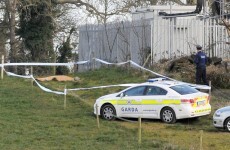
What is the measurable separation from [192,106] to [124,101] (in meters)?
2.36

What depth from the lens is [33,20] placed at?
40625mm

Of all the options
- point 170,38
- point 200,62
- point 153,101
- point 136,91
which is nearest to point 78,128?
point 153,101

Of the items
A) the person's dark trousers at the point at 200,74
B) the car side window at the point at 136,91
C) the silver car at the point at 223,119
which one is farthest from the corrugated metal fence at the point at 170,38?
the silver car at the point at 223,119

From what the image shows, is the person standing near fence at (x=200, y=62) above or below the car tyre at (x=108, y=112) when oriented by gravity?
above

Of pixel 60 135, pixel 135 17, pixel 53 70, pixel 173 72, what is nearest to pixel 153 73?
pixel 173 72

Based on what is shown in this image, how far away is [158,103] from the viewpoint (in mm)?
18656

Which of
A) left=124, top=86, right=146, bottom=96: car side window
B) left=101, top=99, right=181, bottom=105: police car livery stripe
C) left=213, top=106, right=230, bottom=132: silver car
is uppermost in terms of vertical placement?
left=124, top=86, right=146, bottom=96: car side window

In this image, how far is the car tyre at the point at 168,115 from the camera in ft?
60.3

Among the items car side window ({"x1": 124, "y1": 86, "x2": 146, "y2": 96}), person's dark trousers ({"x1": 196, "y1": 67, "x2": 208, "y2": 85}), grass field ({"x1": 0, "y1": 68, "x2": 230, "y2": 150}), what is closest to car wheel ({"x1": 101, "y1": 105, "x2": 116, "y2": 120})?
grass field ({"x1": 0, "y1": 68, "x2": 230, "y2": 150})

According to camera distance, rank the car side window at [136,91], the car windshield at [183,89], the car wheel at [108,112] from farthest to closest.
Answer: the car wheel at [108,112] → the car side window at [136,91] → the car windshield at [183,89]

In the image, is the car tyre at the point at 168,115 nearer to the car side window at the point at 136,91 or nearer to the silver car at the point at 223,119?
the car side window at the point at 136,91

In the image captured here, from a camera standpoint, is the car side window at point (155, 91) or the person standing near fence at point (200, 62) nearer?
the car side window at point (155, 91)

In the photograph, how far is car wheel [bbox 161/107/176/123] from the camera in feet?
60.3

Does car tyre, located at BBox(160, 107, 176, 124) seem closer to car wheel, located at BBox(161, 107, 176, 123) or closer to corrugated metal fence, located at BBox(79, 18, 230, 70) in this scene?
car wheel, located at BBox(161, 107, 176, 123)
